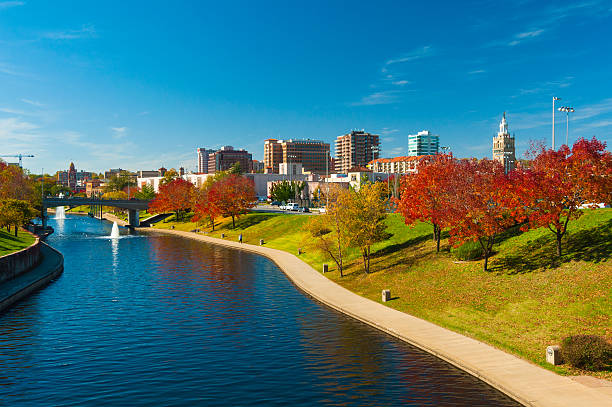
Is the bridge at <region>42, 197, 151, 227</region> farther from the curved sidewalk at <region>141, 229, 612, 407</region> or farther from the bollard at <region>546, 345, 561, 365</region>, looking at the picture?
the bollard at <region>546, 345, 561, 365</region>

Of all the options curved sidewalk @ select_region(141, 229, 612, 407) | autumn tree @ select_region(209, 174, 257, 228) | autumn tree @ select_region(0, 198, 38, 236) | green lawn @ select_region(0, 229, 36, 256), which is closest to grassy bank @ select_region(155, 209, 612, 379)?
curved sidewalk @ select_region(141, 229, 612, 407)

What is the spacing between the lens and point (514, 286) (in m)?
32.8

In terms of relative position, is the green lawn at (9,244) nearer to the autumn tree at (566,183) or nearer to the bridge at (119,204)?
the autumn tree at (566,183)

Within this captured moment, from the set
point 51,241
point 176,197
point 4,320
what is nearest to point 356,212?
point 4,320

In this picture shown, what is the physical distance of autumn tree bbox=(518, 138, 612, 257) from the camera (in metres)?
33.8

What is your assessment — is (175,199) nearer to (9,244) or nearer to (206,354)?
(9,244)

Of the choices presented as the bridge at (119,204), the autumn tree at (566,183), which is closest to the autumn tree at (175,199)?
the bridge at (119,204)

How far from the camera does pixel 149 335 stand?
98.3 feet

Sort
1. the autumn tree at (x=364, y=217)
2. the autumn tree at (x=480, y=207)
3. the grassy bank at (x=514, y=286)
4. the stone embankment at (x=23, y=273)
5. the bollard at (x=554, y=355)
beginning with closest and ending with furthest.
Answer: the bollard at (x=554, y=355)
the grassy bank at (x=514, y=286)
the autumn tree at (x=480, y=207)
the stone embankment at (x=23, y=273)
the autumn tree at (x=364, y=217)

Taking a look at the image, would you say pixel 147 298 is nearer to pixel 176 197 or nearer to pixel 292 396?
pixel 292 396

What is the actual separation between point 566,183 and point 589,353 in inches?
650

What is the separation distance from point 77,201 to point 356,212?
356 feet

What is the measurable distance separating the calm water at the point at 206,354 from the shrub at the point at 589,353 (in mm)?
4258

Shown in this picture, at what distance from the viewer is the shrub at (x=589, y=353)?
20.8 meters
